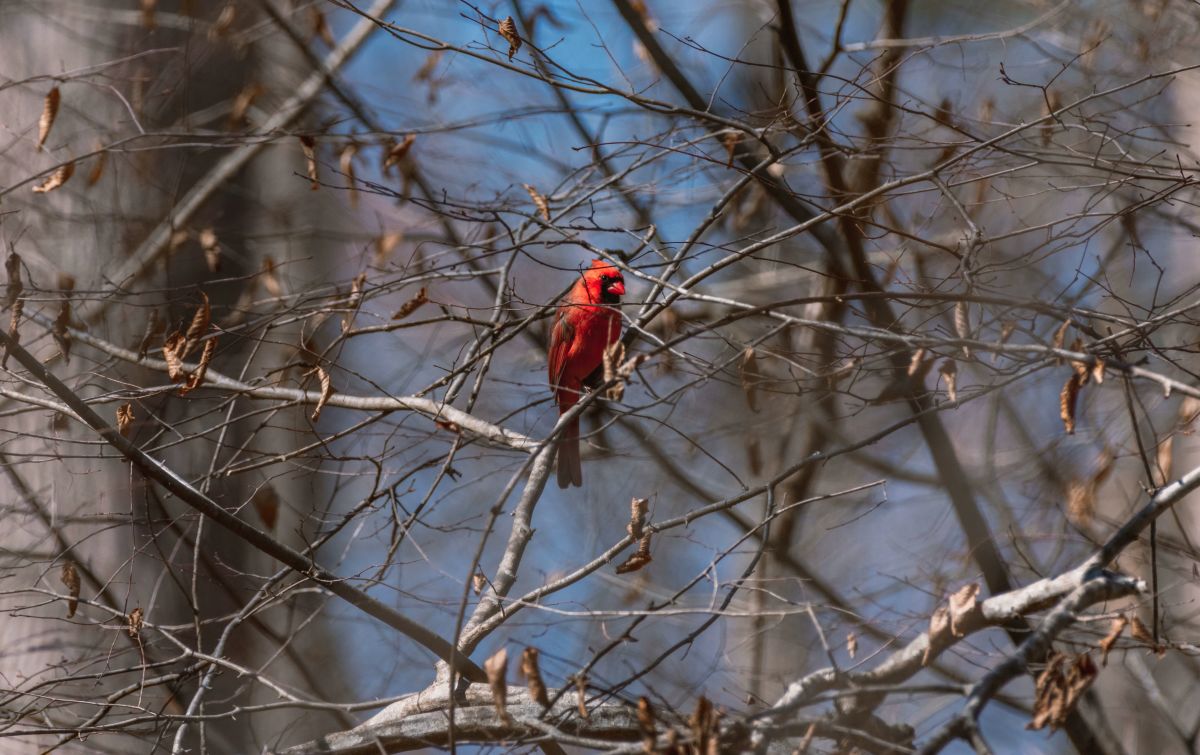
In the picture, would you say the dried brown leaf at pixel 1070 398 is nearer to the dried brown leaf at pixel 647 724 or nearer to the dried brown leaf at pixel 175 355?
the dried brown leaf at pixel 647 724

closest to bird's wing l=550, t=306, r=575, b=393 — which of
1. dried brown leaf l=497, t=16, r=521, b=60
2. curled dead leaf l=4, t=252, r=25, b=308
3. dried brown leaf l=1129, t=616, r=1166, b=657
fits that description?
dried brown leaf l=497, t=16, r=521, b=60

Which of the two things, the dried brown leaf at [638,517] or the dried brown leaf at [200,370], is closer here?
the dried brown leaf at [638,517]

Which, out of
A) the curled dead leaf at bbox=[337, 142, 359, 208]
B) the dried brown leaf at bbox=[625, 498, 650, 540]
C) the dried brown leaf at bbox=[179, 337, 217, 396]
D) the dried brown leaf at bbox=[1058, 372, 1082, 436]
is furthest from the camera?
the curled dead leaf at bbox=[337, 142, 359, 208]

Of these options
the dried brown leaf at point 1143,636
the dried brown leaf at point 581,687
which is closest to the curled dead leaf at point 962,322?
the dried brown leaf at point 1143,636

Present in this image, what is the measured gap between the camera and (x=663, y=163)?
15.1 ft

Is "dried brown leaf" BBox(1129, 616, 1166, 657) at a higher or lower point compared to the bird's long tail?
lower

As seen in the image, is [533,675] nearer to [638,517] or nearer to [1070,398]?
[638,517]

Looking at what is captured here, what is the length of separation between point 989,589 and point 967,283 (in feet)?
5.89

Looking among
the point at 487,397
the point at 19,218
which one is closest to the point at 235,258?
the point at 19,218

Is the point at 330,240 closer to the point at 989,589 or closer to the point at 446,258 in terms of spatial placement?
the point at 446,258

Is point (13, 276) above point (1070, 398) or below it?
above

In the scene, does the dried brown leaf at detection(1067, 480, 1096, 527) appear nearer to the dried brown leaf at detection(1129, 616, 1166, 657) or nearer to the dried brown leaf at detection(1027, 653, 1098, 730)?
the dried brown leaf at detection(1129, 616, 1166, 657)

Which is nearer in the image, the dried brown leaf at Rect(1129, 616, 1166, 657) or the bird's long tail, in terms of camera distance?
the dried brown leaf at Rect(1129, 616, 1166, 657)

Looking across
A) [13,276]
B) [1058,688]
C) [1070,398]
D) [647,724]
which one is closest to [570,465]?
[13,276]
